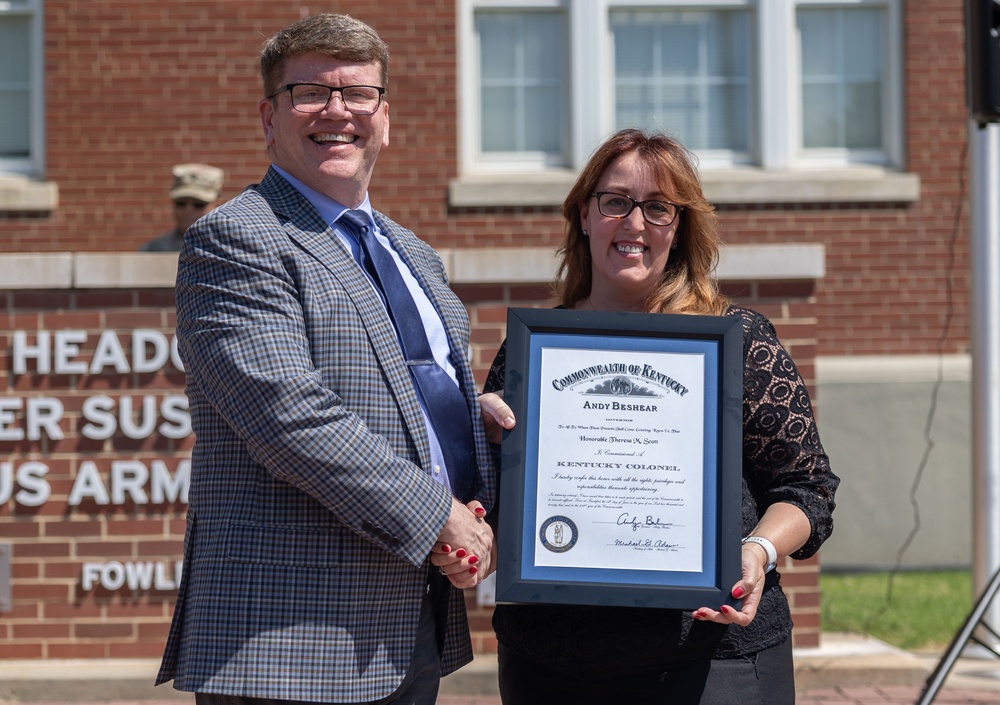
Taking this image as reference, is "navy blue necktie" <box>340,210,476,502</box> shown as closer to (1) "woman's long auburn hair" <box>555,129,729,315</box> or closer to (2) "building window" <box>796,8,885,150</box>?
(1) "woman's long auburn hair" <box>555,129,729,315</box>

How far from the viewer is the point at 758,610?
2557mm

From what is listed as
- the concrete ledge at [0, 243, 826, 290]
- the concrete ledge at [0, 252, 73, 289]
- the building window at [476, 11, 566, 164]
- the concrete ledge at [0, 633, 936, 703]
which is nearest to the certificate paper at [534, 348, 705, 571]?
the concrete ledge at [0, 243, 826, 290]

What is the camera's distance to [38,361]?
553 centimetres

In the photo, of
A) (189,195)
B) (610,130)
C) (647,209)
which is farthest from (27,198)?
(647,209)

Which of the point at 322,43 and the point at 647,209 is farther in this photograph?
the point at 647,209

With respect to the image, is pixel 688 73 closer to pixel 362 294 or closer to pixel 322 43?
pixel 322 43

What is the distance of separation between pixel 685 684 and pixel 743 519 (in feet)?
1.19

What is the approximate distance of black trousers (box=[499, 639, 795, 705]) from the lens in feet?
8.17

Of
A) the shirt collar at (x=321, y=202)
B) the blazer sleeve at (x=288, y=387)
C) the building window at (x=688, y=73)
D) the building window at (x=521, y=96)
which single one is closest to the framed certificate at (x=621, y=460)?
the blazer sleeve at (x=288, y=387)

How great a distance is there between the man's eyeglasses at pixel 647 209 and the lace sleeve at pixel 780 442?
0.99ft

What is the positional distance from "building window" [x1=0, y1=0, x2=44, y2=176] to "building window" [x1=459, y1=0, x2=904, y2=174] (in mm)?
3048

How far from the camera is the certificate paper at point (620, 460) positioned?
238 cm

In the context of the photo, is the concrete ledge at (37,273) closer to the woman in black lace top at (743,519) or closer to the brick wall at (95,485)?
the brick wall at (95,485)

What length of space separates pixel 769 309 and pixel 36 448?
3414 mm
